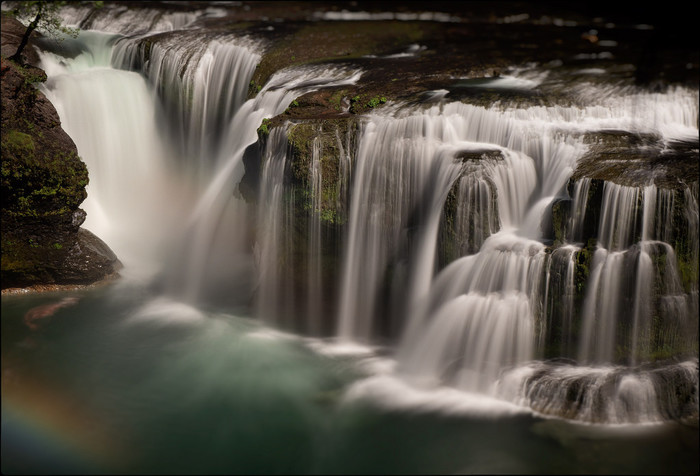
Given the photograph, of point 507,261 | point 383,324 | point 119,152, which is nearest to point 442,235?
point 507,261

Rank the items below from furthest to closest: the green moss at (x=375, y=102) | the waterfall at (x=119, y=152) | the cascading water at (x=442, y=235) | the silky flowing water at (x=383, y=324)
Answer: the waterfall at (x=119, y=152)
the green moss at (x=375, y=102)
the cascading water at (x=442, y=235)
the silky flowing water at (x=383, y=324)

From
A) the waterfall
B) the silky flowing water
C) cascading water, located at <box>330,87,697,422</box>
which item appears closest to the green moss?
the silky flowing water

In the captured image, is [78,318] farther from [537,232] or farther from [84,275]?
[537,232]

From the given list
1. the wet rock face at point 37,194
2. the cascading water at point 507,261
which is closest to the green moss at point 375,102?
the cascading water at point 507,261

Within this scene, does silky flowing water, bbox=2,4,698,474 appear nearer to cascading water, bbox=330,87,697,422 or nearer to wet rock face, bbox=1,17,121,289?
cascading water, bbox=330,87,697,422

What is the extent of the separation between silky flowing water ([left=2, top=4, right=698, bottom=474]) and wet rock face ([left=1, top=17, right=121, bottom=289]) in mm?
633

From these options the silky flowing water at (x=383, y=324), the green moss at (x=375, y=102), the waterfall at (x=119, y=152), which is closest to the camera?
the silky flowing water at (x=383, y=324)

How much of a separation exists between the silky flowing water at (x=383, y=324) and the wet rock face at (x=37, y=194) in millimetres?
633

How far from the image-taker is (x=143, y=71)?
63.0ft

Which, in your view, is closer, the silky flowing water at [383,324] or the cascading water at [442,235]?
the silky flowing water at [383,324]

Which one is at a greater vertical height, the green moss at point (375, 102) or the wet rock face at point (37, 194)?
the green moss at point (375, 102)

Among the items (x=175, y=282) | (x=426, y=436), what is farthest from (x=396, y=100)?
(x=426, y=436)

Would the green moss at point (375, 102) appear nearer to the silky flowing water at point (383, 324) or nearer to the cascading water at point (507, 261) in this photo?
the silky flowing water at point (383, 324)

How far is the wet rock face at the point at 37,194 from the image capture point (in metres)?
13.9
